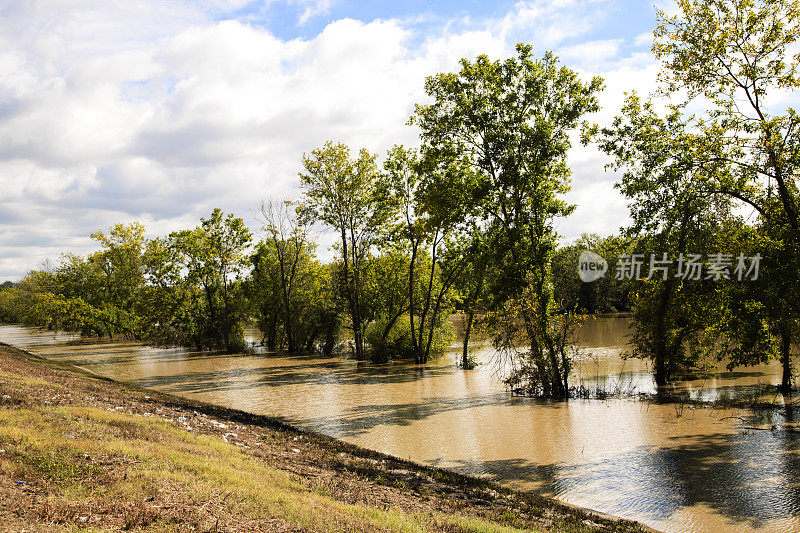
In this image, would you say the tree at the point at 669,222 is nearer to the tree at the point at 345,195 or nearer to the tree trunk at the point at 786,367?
the tree trunk at the point at 786,367

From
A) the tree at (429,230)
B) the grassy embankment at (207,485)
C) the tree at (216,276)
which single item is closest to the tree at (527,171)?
the tree at (429,230)

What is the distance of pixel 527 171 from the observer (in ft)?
62.2

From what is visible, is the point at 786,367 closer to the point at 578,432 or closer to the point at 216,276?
the point at 578,432

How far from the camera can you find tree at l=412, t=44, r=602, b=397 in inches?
729

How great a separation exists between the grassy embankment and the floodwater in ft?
5.20

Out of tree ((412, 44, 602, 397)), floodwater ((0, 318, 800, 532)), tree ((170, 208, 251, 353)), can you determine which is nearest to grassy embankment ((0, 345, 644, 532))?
floodwater ((0, 318, 800, 532))

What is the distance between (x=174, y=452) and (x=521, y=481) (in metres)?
6.17

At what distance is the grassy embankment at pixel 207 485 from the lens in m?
5.36

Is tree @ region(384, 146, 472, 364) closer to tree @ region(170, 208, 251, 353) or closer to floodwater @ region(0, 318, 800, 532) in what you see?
floodwater @ region(0, 318, 800, 532)

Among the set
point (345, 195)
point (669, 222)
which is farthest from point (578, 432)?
point (345, 195)

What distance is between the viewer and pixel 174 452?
772 cm

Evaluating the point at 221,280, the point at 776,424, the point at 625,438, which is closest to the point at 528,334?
the point at 625,438

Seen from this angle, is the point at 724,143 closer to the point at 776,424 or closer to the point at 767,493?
the point at 776,424

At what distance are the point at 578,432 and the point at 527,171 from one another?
9.40 m
